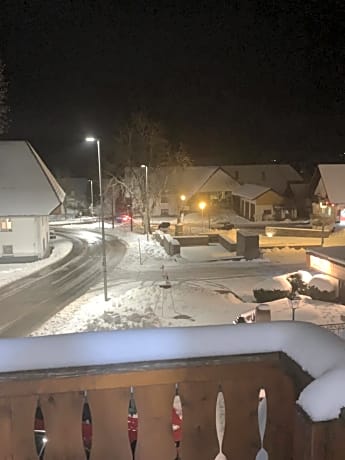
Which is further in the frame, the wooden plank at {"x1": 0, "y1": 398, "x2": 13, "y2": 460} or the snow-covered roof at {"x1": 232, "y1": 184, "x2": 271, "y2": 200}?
the snow-covered roof at {"x1": 232, "y1": 184, "x2": 271, "y2": 200}

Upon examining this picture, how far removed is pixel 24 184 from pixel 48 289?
1216 centimetres

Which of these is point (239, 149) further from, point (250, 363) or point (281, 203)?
point (250, 363)

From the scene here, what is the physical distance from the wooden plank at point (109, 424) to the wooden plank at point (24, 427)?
31 centimetres

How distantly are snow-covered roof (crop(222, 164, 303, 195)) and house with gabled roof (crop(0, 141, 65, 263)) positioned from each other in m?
33.8

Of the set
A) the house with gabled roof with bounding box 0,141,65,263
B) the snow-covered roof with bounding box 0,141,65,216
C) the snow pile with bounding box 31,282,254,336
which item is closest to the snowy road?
the snow pile with bounding box 31,282,254,336

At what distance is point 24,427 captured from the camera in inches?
114

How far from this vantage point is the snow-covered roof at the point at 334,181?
48688mm

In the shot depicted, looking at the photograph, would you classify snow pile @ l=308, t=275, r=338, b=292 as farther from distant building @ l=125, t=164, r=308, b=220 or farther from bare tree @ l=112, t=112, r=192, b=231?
distant building @ l=125, t=164, r=308, b=220

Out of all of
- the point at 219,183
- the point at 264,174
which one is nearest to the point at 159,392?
the point at 219,183

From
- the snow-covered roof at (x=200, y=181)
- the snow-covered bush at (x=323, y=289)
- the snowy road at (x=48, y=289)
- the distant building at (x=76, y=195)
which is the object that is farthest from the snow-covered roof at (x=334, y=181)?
the snow-covered bush at (x=323, y=289)

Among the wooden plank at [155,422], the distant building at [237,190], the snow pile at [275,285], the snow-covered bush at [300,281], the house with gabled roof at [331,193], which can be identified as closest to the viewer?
the wooden plank at [155,422]

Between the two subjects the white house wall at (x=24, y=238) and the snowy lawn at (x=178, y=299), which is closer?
the snowy lawn at (x=178, y=299)

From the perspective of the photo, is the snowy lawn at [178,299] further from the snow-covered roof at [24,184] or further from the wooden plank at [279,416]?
the wooden plank at [279,416]

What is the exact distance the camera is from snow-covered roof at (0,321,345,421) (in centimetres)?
289
